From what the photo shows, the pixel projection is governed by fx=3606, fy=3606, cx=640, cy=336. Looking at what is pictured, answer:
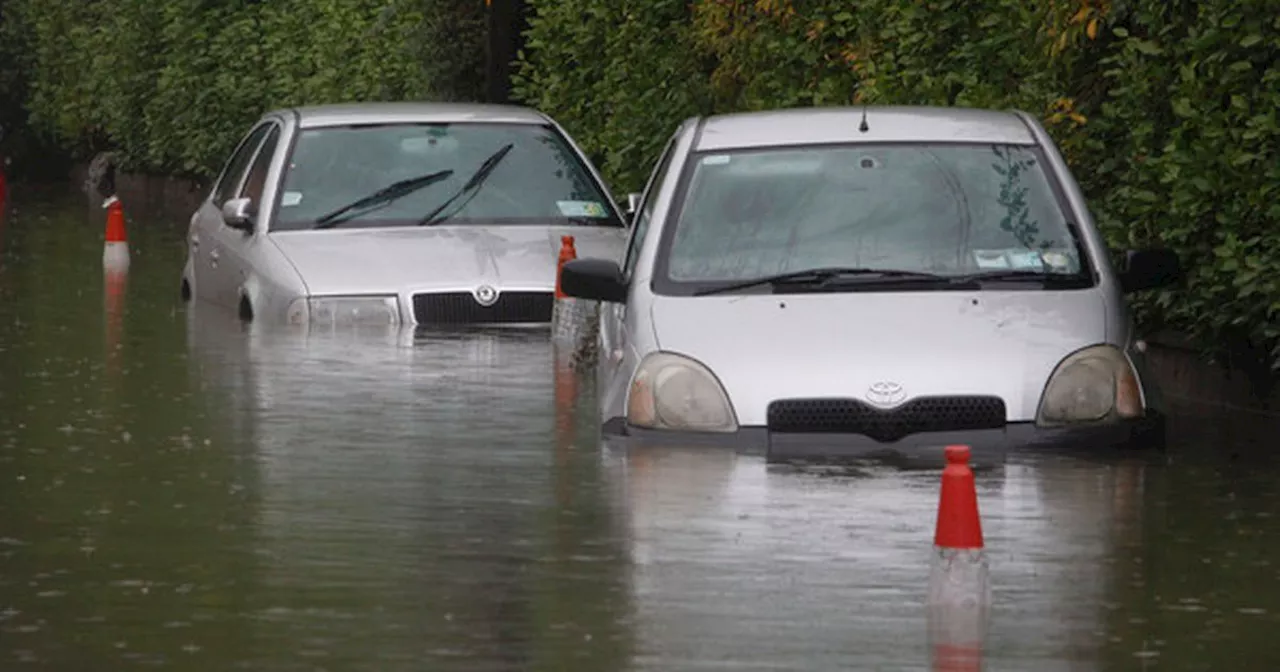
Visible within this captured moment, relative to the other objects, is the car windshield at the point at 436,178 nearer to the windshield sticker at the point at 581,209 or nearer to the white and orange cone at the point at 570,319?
the windshield sticker at the point at 581,209

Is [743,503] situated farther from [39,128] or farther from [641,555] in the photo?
[39,128]

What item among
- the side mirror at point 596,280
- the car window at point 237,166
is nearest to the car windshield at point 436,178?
the car window at point 237,166

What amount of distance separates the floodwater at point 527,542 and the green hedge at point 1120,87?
76 centimetres

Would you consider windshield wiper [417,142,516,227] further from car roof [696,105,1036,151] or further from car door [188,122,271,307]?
car roof [696,105,1036,151]

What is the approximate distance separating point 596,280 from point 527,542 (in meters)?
2.59

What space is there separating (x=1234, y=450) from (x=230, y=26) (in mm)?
30062

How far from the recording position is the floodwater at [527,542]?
30.3ft

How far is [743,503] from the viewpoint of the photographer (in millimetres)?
12039

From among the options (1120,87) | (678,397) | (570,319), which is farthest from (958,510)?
(570,319)

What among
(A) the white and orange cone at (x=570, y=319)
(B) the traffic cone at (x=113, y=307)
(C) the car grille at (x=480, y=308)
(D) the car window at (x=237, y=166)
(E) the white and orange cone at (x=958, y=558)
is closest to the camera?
(E) the white and orange cone at (x=958, y=558)

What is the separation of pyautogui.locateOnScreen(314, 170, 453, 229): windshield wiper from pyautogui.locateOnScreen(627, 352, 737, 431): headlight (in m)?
7.09

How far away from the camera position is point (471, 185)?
2058 cm

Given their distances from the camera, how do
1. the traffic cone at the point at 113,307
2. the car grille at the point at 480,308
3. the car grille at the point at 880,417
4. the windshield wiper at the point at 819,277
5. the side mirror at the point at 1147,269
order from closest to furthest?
the car grille at the point at 880,417
the windshield wiper at the point at 819,277
the side mirror at the point at 1147,269
the traffic cone at the point at 113,307
the car grille at the point at 480,308

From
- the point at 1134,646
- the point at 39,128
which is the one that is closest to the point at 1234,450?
the point at 1134,646
